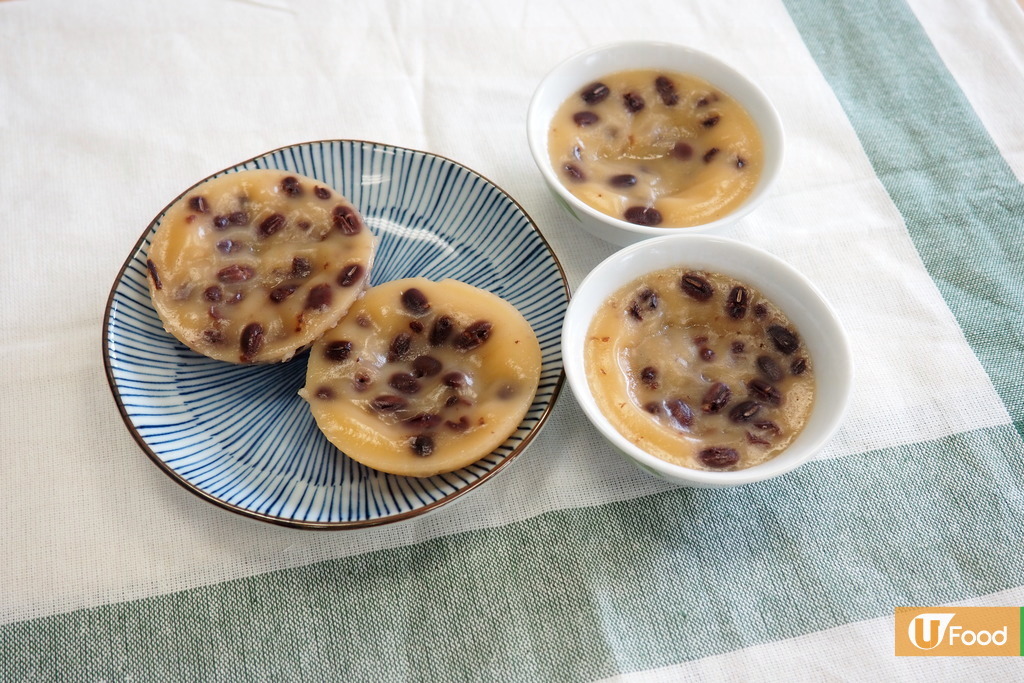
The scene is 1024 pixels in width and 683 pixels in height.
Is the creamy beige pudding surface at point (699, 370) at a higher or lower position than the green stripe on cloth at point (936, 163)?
higher

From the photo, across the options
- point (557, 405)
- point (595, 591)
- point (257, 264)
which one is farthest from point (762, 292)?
point (257, 264)

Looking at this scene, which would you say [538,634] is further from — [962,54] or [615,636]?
[962,54]

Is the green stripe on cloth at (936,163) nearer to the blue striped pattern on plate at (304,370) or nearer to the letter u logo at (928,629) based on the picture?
the letter u logo at (928,629)

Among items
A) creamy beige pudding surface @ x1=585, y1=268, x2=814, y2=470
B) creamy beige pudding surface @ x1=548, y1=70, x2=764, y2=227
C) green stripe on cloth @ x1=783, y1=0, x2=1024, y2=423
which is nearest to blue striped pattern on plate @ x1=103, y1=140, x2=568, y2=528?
creamy beige pudding surface @ x1=585, y1=268, x2=814, y2=470

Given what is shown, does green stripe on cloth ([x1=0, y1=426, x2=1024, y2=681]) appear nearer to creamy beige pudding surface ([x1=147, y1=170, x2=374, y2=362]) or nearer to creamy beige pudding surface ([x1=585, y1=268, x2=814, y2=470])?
creamy beige pudding surface ([x1=585, y1=268, x2=814, y2=470])

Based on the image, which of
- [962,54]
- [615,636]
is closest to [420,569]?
[615,636]

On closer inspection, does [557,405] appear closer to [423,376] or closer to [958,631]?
[423,376]

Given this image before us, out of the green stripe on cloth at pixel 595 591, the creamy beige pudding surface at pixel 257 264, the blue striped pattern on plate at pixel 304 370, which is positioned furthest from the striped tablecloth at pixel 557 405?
the creamy beige pudding surface at pixel 257 264
